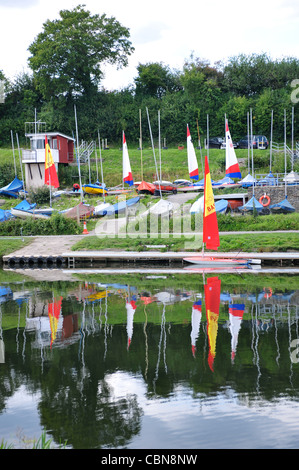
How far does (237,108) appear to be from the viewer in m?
59.8

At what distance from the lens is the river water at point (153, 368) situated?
31.4 ft

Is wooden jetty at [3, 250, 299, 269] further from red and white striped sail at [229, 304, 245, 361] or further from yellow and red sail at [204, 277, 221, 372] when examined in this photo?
red and white striped sail at [229, 304, 245, 361]

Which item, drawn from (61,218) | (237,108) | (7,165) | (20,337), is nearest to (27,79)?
(7,165)

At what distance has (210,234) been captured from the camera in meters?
25.6

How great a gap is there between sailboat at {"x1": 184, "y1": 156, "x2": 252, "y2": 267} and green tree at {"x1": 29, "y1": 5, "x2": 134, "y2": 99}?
121ft

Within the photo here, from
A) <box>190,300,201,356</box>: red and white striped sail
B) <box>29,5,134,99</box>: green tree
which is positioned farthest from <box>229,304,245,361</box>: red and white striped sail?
<box>29,5,134,99</box>: green tree

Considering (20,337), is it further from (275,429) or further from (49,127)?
(49,127)

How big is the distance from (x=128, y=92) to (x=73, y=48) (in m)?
12.6

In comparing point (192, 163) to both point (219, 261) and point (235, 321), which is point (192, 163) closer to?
point (219, 261)

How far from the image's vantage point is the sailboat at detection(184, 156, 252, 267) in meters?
25.0

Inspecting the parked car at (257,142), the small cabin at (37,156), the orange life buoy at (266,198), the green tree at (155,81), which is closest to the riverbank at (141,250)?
the orange life buoy at (266,198)

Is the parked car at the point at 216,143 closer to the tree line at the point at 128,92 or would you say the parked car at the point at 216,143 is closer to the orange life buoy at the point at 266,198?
the tree line at the point at 128,92
